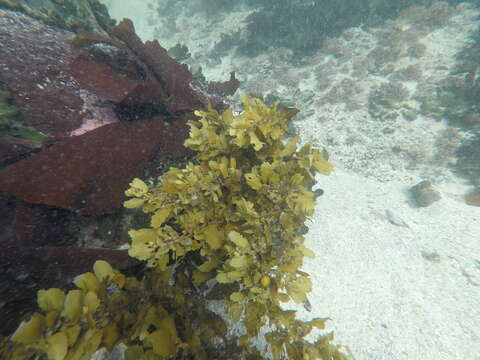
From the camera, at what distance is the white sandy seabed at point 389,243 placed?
101 inches

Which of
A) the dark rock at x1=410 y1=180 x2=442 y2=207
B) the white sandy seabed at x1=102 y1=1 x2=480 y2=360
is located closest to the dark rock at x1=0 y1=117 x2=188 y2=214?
the white sandy seabed at x1=102 y1=1 x2=480 y2=360

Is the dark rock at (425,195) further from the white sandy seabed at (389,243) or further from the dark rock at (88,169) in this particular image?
the dark rock at (88,169)

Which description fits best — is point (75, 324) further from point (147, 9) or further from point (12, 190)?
point (147, 9)

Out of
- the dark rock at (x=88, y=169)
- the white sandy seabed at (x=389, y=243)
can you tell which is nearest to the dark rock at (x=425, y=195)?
the white sandy seabed at (x=389, y=243)

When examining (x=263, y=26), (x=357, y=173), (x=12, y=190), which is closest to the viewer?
(x=12, y=190)

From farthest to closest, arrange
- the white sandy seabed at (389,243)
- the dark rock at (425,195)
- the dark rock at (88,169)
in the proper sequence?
1. the dark rock at (425,195)
2. the white sandy seabed at (389,243)
3. the dark rock at (88,169)

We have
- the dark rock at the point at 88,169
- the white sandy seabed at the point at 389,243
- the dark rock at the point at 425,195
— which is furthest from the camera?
the dark rock at the point at 425,195

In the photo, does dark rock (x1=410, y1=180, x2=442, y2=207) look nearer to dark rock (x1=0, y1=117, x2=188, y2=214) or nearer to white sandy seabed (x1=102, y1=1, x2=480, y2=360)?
white sandy seabed (x1=102, y1=1, x2=480, y2=360)

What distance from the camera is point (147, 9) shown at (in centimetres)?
1695

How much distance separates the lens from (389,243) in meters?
3.56

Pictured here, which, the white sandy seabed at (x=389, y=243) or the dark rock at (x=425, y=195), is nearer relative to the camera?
the white sandy seabed at (x=389, y=243)

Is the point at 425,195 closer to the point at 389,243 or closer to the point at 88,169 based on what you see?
the point at 389,243

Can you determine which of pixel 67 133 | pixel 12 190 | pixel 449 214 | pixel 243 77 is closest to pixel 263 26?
pixel 243 77

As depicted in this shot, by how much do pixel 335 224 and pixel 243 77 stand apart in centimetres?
757
